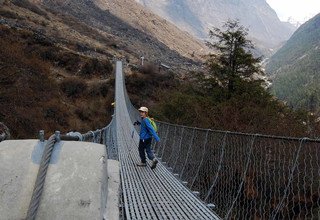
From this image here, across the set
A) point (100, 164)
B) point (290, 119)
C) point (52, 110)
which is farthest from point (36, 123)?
point (100, 164)

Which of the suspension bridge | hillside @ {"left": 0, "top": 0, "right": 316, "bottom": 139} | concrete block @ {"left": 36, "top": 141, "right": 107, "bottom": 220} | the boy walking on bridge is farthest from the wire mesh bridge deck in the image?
hillside @ {"left": 0, "top": 0, "right": 316, "bottom": 139}

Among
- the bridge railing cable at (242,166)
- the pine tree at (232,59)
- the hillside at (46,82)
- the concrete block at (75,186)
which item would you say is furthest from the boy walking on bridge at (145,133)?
the pine tree at (232,59)

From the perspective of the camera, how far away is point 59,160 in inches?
69.1

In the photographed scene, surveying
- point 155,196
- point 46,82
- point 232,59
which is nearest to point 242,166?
point 155,196

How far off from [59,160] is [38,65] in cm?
2736

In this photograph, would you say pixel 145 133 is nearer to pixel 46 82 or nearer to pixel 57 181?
pixel 57 181

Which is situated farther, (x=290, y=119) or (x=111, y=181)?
(x=290, y=119)

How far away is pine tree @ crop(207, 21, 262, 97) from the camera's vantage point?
22.1 m

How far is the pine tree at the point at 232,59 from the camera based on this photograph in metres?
22.1

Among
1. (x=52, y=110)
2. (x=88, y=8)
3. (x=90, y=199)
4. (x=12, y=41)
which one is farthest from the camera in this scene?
(x=88, y=8)

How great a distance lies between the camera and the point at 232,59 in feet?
73.9

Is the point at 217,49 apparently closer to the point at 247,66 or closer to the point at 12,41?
the point at 247,66

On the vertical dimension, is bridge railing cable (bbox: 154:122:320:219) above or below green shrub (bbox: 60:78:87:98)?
below

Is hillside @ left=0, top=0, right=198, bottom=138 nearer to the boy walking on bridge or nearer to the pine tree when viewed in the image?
the pine tree
